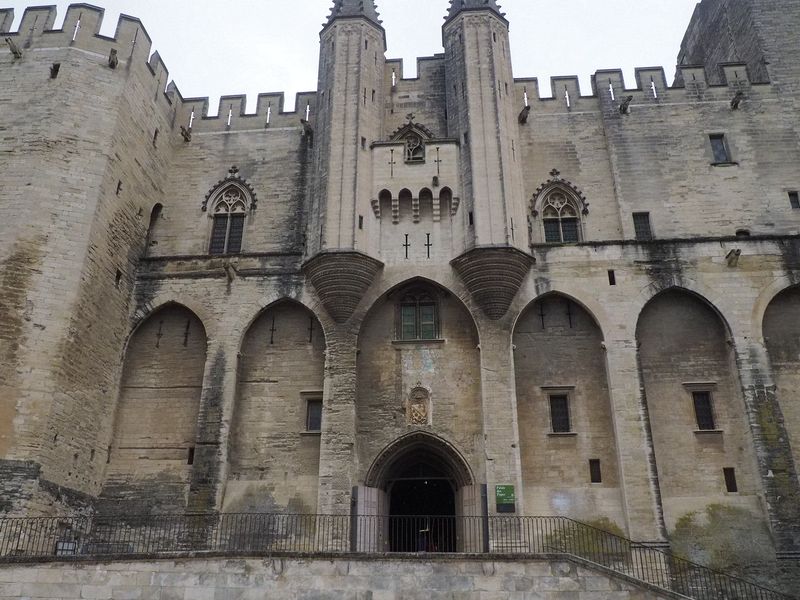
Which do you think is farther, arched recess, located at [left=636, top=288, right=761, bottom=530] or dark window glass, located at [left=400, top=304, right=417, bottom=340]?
dark window glass, located at [left=400, top=304, right=417, bottom=340]

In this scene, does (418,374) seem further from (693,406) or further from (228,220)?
(228,220)

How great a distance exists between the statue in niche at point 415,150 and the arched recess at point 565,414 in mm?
5746

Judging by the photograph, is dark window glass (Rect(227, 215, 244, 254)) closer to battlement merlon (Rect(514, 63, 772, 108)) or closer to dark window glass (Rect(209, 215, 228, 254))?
dark window glass (Rect(209, 215, 228, 254))

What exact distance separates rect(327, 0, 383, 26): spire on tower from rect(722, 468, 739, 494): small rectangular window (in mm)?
17788

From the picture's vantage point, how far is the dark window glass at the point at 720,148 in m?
21.7

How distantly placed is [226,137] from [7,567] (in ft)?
50.4

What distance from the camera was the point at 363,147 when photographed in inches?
810

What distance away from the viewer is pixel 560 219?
21484mm

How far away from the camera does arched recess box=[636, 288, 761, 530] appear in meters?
17.0

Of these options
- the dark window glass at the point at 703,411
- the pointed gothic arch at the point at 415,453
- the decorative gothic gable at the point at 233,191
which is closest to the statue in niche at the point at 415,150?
the decorative gothic gable at the point at 233,191

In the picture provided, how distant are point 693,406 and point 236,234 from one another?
14.7 meters

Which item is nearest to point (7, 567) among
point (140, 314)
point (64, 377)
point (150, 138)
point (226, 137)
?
point (64, 377)

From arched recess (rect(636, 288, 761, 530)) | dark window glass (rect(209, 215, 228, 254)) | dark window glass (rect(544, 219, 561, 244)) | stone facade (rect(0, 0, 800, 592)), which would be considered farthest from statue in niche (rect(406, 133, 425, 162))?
arched recess (rect(636, 288, 761, 530))

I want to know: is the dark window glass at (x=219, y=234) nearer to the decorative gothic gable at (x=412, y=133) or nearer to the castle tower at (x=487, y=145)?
the decorative gothic gable at (x=412, y=133)
